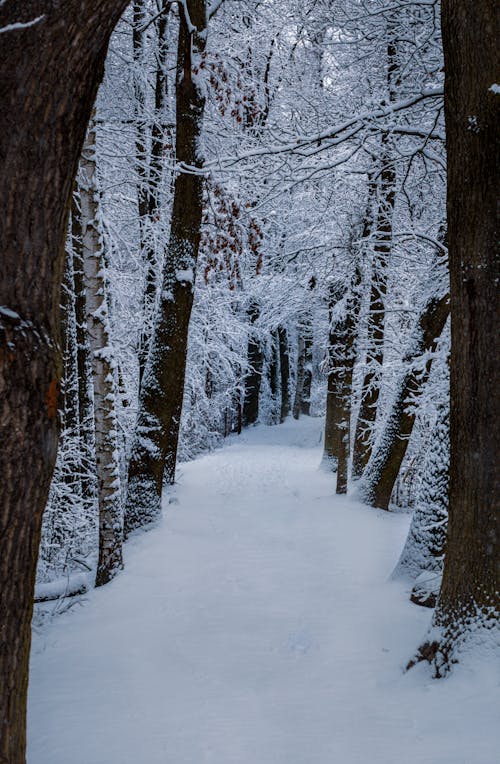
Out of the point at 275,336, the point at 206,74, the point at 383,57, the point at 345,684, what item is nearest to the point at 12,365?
the point at 345,684

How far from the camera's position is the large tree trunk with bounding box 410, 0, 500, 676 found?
3.36 meters

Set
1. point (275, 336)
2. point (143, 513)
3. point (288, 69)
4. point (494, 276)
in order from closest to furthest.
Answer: point (494, 276) → point (143, 513) → point (288, 69) → point (275, 336)

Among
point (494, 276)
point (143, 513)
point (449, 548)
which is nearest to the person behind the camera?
point (494, 276)

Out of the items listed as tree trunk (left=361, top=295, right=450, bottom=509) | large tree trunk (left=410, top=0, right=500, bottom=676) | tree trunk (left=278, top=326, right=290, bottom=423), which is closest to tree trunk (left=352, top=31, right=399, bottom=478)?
tree trunk (left=361, top=295, right=450, bottom=509)

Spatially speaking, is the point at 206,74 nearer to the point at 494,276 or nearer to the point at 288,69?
the point at 288,69

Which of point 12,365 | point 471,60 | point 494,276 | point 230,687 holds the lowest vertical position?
point 230,687

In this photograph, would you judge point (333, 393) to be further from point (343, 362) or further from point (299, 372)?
point (299, 372)

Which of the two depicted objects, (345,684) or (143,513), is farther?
(143,513)

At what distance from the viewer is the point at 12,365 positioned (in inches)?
69.8

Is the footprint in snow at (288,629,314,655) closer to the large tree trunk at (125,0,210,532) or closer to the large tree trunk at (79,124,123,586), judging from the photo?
the large tree trunk at (79,124,123,586)

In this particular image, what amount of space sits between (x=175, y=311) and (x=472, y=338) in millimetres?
5079

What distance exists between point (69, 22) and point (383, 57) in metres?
8.47

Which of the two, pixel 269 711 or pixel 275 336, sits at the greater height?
pixel 275 336

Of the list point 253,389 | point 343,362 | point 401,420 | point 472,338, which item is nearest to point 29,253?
point 472,338
